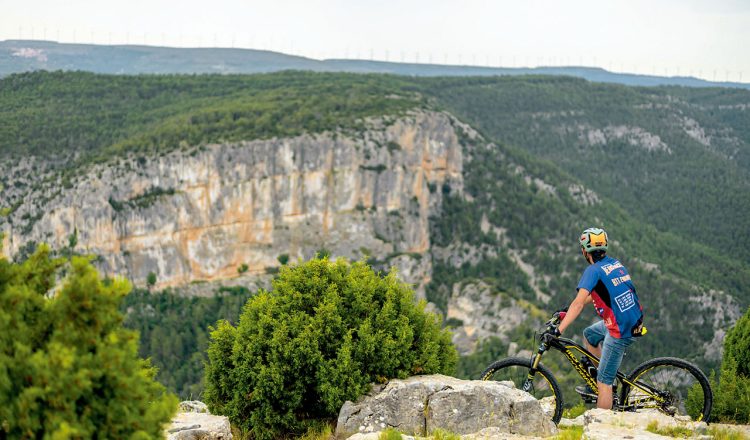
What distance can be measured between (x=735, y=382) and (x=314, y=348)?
21.6 feet

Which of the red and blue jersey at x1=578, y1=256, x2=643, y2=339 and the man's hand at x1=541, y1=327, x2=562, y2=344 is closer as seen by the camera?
the red and blue jersey at x1=578, y1=256, x2=643, y2=339

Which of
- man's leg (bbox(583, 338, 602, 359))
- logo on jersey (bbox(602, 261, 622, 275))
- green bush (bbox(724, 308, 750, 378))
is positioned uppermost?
logo on jersey (bbox(602, 261, 622, 275))

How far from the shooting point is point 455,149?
107 m

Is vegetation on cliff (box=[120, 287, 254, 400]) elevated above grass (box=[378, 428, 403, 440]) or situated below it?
below

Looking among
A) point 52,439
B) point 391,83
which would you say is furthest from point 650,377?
point 391,83

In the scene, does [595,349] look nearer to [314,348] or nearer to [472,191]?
[314,348]

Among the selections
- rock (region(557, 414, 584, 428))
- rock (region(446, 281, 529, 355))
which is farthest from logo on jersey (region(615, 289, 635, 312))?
rock (region(446, 281, 529, 355))

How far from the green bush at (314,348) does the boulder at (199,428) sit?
25.0 inches

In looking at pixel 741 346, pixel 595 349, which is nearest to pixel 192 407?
pixel 595 349

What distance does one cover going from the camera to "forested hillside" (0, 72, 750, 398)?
8325 cm

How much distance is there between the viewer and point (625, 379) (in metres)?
11.1

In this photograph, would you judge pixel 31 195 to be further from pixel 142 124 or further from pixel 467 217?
pixel 467 217

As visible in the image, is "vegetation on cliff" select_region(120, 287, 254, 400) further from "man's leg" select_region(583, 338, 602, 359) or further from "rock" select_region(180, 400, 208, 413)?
"man's leg" select_region(583, 338, 602, 359)

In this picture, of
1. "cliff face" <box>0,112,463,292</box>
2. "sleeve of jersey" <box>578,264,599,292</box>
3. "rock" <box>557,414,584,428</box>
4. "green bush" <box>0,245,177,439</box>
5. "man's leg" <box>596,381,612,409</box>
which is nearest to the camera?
"green bush" <box>0,245,177,439</box>
